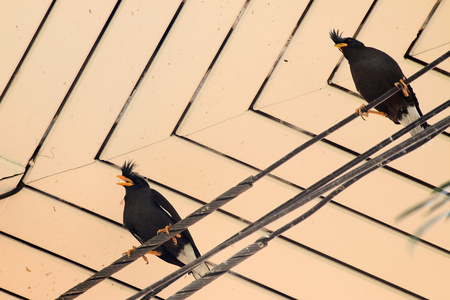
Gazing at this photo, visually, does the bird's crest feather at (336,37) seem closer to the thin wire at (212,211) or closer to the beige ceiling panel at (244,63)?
the beige ceiling panel at (244,63)

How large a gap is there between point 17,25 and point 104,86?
0.49 metres

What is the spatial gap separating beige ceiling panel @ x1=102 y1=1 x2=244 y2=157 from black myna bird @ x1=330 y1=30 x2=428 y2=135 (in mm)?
603

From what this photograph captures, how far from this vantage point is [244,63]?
10.4ft

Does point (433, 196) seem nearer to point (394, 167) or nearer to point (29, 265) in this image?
point (394, 167)

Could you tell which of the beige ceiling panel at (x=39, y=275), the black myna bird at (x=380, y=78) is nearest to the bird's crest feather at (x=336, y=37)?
the black myna bird at (x=380, y=78)

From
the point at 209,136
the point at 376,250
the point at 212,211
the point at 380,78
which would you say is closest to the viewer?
the point at 212,211

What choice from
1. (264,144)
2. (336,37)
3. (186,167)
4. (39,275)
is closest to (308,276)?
(264,144)

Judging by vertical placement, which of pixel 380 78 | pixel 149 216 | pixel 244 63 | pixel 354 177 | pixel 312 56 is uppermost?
pixel 244 63

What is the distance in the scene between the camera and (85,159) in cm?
329

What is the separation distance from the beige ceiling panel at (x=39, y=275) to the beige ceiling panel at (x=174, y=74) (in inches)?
27.2

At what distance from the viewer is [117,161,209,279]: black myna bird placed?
125 inches

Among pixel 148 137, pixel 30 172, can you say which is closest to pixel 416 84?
pixel 148 137

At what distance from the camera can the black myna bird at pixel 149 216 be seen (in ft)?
10.4

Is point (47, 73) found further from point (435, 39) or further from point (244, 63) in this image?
point (435, 39)
